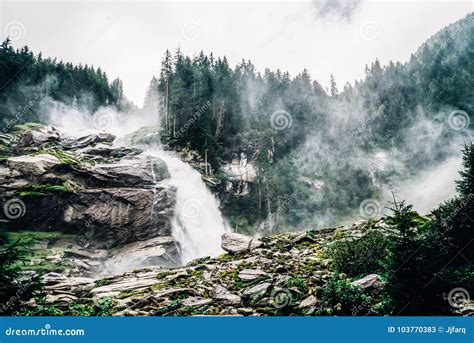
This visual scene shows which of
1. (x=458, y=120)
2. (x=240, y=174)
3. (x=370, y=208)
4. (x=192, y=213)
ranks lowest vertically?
(x=192, y=213)

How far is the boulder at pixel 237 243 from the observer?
22125 mm

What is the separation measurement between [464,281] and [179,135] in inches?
1731

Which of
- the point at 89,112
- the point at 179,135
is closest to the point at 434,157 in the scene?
the point at 179,135

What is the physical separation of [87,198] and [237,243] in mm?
17664

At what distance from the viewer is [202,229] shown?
38656 mm

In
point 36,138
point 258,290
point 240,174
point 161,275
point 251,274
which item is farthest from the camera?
point 240,174

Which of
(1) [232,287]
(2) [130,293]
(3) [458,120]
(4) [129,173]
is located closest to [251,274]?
(1) [232,287]

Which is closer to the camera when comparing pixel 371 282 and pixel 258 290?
pixel 371 282

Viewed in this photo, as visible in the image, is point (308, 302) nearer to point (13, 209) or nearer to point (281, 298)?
point (281, 298)

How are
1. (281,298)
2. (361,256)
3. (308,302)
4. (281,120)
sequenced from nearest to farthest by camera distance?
1. (308,302)
2. (281,298)
3. (361,256)
4. (281,120)

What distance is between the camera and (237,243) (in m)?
22.8

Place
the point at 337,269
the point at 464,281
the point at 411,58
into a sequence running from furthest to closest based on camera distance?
the point at 411,58
the point at 337,269
the point at 464,281

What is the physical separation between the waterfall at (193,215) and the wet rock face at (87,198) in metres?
1.48

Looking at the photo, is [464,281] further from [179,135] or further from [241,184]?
[179,135]
